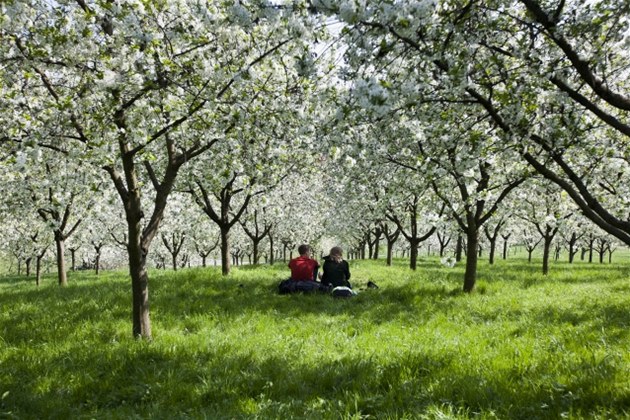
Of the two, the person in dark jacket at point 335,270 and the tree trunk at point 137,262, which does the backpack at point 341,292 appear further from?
the tree trunk at point 137,262

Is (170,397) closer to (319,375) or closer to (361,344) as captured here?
(319,375)

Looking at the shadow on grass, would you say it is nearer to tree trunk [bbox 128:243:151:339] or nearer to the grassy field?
the grassy field

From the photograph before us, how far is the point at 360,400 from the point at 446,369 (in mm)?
1658

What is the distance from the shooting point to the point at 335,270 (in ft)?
42.7

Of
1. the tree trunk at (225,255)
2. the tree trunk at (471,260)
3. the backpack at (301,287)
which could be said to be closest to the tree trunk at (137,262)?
the backpack at (301,287)

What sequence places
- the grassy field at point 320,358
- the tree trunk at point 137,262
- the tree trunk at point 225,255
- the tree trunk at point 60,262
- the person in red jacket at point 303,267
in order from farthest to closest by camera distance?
1. the tree trunk at point 60,262
2. the tree trunk at point 225,255
3. the person in red jacket at point 303,267
4. the tree trunk at point 137,262
5. the grassy field at point 320,358

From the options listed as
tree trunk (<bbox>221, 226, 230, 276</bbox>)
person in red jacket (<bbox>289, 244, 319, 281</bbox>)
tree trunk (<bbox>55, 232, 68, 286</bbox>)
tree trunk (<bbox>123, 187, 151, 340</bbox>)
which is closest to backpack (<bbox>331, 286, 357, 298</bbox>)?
person in red jacket (<bbox>289, 244, 319, 281</bbox>)

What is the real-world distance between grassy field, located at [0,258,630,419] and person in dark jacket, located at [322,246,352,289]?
1.26m

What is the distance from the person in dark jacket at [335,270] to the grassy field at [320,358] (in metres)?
1.26

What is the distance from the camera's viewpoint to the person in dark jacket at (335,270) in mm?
12953

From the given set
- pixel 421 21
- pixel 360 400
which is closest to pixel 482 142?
pixel 421 21

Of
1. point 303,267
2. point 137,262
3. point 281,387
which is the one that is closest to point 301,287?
point 303,267

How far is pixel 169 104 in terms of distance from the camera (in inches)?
268

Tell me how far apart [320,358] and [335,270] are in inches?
240
